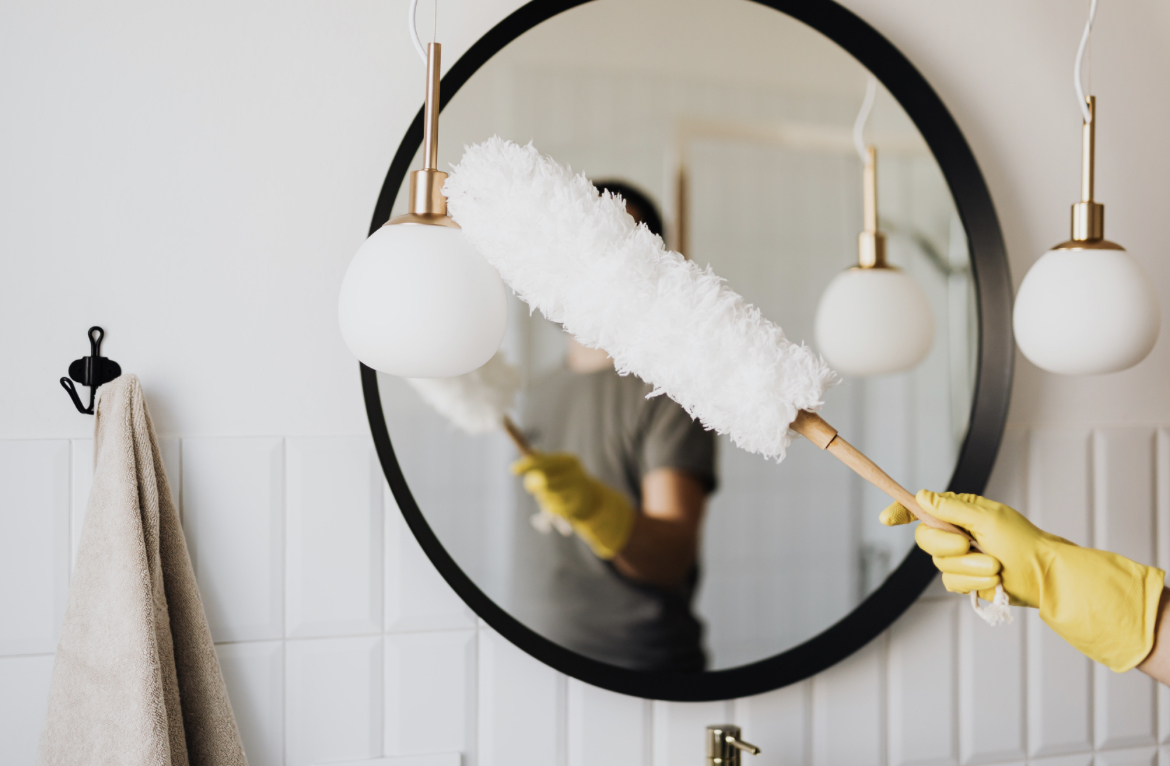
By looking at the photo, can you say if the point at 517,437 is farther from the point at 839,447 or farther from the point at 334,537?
the point at 839,447

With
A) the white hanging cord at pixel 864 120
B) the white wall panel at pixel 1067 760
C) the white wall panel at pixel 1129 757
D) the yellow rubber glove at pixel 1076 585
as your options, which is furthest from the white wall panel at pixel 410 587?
the white wall panel at pixel 1129 757

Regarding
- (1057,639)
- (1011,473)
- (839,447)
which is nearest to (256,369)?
(839,447)

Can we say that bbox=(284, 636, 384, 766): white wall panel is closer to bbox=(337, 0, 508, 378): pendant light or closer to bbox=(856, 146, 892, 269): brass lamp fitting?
bbox=(337, 0, 508, 378): pendant light

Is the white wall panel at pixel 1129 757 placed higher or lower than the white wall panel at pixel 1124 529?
lower

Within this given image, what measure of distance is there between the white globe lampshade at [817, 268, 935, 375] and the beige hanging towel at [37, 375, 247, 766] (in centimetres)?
74

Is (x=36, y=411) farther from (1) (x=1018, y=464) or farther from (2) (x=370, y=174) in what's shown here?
(1) (x=1018, y=464)

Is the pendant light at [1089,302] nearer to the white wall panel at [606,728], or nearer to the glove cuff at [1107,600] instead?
the glove cuff at [1107,600]

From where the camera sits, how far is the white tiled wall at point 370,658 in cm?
81

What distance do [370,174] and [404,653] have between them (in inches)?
20.5

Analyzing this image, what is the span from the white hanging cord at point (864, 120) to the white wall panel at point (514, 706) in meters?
0.72

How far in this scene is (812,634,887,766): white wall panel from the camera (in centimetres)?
100

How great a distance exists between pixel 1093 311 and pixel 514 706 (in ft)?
2.41

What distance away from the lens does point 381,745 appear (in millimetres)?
880

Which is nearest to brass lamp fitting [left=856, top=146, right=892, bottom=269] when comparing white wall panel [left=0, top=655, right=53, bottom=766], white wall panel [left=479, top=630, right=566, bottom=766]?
white wall panel [left=479, top=630, right=566, bottom=766]
